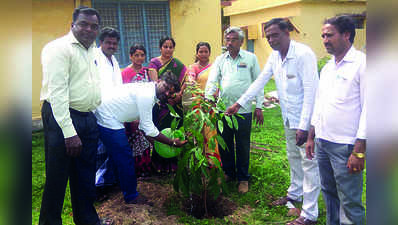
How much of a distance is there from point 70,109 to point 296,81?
6.46ft

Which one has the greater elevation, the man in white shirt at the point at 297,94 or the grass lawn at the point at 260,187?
the man in white shirt at the point at 297,94

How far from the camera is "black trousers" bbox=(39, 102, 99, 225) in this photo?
2.28 m

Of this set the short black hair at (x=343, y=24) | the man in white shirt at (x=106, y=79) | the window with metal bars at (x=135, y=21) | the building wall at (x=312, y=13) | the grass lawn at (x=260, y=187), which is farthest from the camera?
the building wall at (x=312, y=13)

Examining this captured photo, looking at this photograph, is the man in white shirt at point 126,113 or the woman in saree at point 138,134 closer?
the man in white shirt at point 126,113

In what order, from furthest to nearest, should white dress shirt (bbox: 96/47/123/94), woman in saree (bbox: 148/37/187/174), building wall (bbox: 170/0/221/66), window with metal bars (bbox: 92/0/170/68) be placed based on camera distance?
building wall (bbox: 170/0/221/66), window with metal bars (bbox: 92/0/170/68), woman in saree (bbox: 148/37/187/174), white dress shirt (bbox: 96/47/123/94)

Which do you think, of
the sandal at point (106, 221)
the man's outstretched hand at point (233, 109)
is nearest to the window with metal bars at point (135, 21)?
the man's outstretched hand at point (233, 109)

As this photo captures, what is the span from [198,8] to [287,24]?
13.7ft

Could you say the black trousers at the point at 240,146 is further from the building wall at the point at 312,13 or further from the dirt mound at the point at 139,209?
the building wall at the point at 312,13

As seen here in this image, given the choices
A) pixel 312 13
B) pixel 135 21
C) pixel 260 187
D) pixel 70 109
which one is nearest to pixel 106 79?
pixel 70 109

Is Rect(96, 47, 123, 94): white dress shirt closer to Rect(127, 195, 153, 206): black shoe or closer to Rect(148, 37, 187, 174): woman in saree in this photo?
Rect(148, 37, 187, 174): woman in saree

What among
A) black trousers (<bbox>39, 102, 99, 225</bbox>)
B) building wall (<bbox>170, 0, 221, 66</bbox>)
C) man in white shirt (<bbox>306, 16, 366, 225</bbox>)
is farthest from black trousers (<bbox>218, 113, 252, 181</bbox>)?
building wall (<bbox>170, 0, 221, 66</bbox>)

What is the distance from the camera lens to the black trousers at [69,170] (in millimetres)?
2281

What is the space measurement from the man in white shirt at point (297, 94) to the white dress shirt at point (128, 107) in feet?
4.13

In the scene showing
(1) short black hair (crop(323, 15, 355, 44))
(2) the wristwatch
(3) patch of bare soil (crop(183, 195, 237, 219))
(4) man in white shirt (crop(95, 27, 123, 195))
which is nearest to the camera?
(2) the wristwatch
